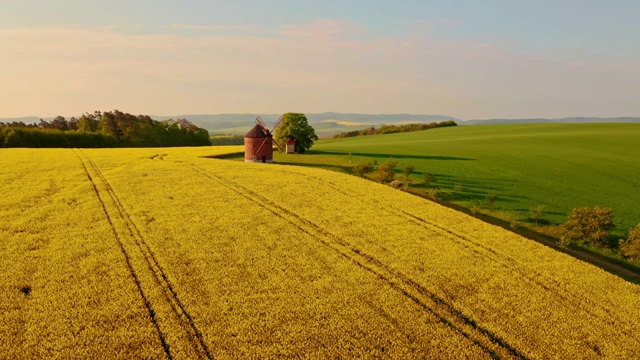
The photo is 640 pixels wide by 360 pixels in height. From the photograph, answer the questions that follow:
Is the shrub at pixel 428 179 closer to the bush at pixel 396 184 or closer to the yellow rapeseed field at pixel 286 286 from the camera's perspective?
the bush at pixel 396 184

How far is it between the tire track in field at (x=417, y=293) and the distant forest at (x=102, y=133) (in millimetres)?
74798

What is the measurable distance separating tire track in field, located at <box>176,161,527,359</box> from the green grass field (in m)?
15.8

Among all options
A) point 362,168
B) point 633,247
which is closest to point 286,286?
point 633,247

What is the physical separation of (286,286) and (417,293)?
543 centimetres

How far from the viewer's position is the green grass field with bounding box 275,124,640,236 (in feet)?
108

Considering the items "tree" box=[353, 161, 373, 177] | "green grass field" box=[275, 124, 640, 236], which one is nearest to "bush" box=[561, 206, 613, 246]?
"green grass field" box=[275, 124, 640, 236]

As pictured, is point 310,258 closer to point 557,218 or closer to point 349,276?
point 349,276

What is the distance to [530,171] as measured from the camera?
43.8 m

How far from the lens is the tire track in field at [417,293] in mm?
13000

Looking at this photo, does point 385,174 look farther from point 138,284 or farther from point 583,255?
point 138,284

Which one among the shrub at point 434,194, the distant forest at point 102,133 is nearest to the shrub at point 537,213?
the shrub at point 434,194

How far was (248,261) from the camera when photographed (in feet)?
61.2

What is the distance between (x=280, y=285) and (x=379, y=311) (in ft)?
13.9

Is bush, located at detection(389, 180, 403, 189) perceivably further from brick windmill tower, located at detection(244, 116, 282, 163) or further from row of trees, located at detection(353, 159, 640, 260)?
brick windmill tower, located at detection(244, 116, 282, 163)
